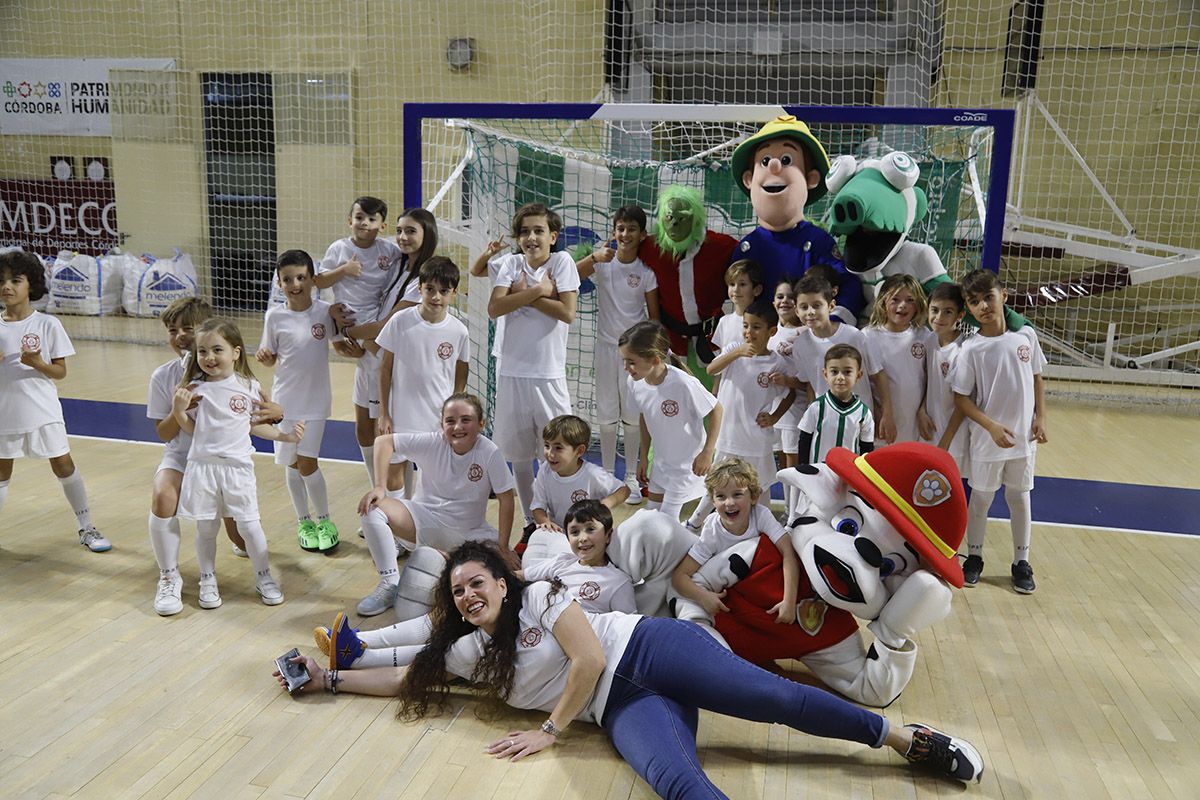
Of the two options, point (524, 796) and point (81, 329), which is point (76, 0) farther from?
point (524, 796)

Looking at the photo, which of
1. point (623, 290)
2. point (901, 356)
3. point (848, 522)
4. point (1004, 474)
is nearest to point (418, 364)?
point (623, 290)

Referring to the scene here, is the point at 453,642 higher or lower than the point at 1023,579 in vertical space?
higher

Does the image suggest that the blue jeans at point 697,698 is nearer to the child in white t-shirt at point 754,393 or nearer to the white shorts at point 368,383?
the child in white t-shirt at point 754,393

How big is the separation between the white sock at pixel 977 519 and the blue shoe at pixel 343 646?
2.39 meters

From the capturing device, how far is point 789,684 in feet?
→ 8.00

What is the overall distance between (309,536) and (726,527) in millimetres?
1832

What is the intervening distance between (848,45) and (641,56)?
5.85 feet

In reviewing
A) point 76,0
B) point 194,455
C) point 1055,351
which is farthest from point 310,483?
point 76,0

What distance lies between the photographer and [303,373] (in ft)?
12.8

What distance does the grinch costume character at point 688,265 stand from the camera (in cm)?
418

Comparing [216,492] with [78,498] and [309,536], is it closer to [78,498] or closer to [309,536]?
[309,536]

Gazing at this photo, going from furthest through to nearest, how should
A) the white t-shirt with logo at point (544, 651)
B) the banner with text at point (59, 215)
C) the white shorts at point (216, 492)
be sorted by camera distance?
the banner with text at point (59, 215) → the white shorts at point (216, 492) → the white t-shirt with logo at point (544, 651)

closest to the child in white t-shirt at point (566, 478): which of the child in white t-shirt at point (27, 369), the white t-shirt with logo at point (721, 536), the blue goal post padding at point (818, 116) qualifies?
the white t-shirt with logo at point (721, 536)

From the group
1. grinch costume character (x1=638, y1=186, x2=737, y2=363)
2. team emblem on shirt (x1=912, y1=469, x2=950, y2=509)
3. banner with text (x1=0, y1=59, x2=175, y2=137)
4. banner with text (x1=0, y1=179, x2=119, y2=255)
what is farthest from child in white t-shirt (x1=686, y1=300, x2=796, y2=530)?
banner with text (x1=0, y1=179, x2=119, y2=255)
